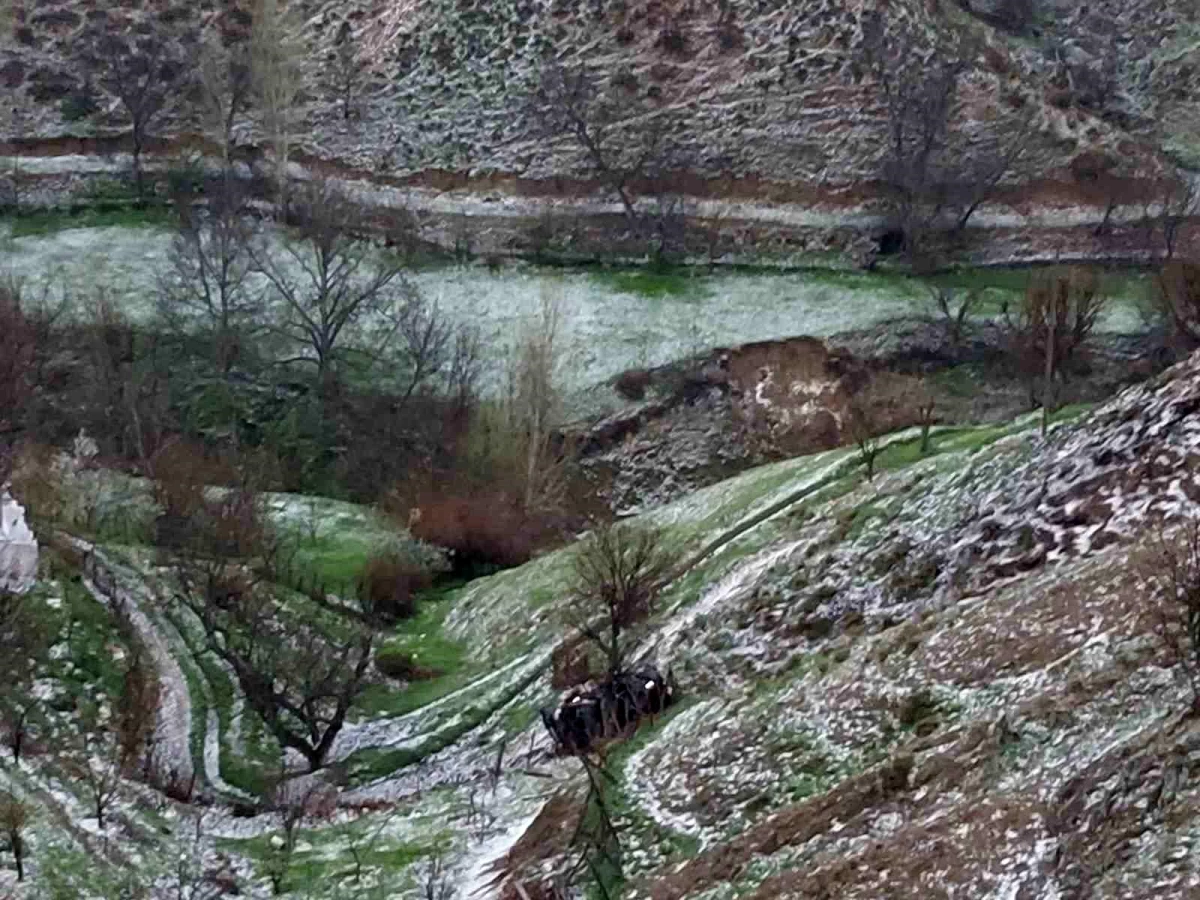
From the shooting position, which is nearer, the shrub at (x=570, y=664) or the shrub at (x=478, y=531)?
the shrub at (x=570, y=664)

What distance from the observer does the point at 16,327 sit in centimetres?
5678

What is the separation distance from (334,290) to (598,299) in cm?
950

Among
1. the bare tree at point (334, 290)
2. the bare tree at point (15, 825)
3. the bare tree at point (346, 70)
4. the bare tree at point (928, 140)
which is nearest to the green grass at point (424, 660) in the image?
the bare tree at point (15, 825)

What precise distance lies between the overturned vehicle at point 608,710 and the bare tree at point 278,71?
46990 mm

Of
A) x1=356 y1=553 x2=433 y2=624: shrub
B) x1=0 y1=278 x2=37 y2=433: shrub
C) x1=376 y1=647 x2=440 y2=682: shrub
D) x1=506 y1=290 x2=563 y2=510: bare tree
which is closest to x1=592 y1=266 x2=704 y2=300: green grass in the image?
x1=506 y1=290 x2=563 y2=510: bare tree

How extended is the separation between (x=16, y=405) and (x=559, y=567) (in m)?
17.7

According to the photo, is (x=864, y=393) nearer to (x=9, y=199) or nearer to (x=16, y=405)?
(x=16, y=405)

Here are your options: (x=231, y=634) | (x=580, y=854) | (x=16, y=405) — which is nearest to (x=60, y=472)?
(x=16, y=405)

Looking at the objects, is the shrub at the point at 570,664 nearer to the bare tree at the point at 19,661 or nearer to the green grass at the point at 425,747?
the green grass at the point at 425,747

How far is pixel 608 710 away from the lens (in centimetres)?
2619

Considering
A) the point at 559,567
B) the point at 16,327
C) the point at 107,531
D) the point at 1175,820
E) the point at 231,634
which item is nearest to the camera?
the point at 1175,820

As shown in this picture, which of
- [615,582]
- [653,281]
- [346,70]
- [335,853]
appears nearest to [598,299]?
[653,281]

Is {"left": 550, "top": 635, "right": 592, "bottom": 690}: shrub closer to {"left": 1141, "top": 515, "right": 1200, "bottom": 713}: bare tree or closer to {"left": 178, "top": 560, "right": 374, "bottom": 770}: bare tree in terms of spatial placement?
{"left": 178, "top": 560, "right": 374, "bottom": 770}: bare tree

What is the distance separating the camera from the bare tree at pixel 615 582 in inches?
1156
